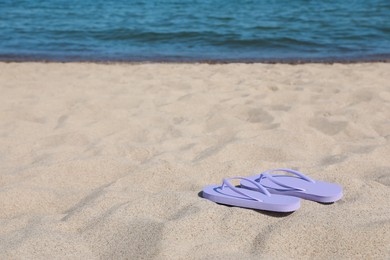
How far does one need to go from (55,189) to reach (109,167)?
1.04 feet

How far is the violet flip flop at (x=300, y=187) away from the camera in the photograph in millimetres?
1906

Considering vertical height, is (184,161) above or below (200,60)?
above

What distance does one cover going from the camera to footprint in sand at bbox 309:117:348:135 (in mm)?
2848

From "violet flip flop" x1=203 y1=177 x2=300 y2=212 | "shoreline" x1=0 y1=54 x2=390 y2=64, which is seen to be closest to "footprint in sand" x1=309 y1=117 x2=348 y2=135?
"violet flip flop" x1=203 y1=177 x2=300 y2=212

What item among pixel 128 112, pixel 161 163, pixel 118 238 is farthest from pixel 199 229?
pixel 128 112

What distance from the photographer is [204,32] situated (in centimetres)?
791

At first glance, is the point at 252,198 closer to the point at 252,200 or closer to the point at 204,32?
the point at 252,200

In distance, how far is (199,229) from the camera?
64.4 inches

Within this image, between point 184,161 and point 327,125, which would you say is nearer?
point 184,161

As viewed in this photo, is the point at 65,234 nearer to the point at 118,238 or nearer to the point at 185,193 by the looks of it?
the point at 118,238

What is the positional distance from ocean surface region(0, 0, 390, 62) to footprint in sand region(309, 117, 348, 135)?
10.0 ft

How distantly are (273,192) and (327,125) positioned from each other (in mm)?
1107

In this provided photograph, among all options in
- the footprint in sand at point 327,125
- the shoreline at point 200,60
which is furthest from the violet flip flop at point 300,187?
the shoreline at point 200,60

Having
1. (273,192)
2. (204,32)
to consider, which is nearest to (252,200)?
(273,192)
